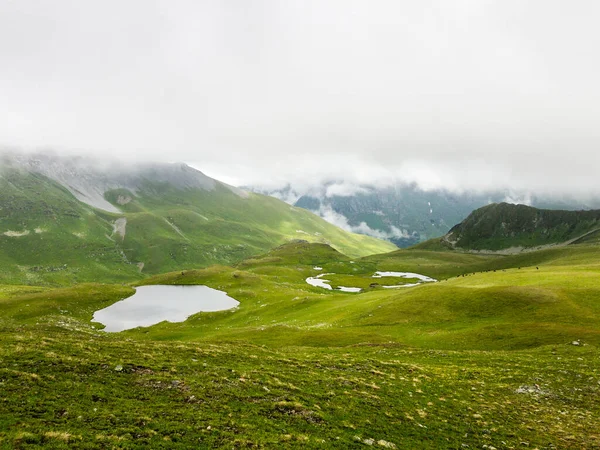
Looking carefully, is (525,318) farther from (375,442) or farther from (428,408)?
(375,442)

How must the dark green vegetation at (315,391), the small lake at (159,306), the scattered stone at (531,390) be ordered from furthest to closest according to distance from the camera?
the small lake at (159,306)
the scattered stone at (531,390)
the dark green vegetation at (315,391)

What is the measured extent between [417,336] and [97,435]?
48399 millimetres

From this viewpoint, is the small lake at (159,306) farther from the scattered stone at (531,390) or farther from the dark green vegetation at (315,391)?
the scattered stone at (531,390)

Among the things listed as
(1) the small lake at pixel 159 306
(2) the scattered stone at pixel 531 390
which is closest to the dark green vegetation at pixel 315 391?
(2) the scattered stone at pixel 531 390

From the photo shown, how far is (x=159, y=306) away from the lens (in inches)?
4437

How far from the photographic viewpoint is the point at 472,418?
2267 cm

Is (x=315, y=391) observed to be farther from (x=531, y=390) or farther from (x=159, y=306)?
(x=159, y=306)

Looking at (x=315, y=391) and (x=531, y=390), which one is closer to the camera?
(x=315, y=391)

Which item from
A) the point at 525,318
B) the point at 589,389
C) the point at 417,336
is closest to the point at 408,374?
the point at 589,389

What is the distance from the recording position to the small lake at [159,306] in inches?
3698

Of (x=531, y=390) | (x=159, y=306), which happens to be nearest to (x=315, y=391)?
(x=531, y=390)

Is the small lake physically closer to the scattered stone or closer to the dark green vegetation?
the dark green vegetation

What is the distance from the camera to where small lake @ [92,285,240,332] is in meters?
93.9

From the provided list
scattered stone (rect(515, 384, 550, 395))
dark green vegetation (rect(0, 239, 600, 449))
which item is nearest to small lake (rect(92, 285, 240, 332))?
dark green vegetation (rect(0, 239, 600, 449))
